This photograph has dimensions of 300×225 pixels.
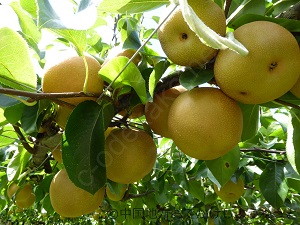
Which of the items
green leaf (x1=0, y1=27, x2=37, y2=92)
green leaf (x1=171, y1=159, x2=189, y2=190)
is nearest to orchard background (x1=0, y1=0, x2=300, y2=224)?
green leaf (x1=0, y1=27, x2=37, y2=92)

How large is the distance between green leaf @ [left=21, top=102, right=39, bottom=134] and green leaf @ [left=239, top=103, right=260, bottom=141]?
59cm

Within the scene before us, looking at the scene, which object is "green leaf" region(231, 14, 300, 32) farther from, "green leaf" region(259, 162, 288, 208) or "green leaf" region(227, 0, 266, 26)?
"green leaf" region(259, 162, 288, 208)

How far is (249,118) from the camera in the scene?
1.01 meters

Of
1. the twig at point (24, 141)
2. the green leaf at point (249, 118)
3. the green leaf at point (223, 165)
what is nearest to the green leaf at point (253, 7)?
the green leaf at point (249, 118)

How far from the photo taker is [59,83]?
32.2 inches

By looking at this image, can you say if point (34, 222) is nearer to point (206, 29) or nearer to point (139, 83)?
point (139, 83)

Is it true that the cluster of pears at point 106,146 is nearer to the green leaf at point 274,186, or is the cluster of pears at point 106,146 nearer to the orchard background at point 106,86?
the orchard background at point 106,86

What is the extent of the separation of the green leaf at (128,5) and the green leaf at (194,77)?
0.78ft

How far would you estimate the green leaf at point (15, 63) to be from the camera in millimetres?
703

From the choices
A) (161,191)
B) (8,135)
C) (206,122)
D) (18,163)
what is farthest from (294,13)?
(161,191)

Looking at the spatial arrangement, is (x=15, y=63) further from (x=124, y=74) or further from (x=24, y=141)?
(x=24, y=141)

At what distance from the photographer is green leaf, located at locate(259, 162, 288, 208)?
60.6 inches

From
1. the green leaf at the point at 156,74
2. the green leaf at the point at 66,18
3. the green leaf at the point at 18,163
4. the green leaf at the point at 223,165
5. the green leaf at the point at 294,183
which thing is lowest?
the green leaf at the point at 294,183

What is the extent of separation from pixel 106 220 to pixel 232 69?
3639 millimetres
